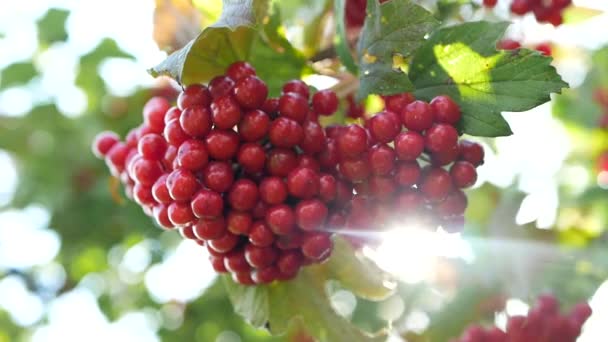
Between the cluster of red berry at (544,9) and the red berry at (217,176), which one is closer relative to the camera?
the red berry at (217,176)

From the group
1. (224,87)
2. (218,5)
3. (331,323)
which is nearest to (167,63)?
(224,87)

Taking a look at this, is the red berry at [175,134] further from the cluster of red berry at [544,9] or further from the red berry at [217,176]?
the cluster of red berry at [544,9]

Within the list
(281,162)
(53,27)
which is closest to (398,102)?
(281,162)

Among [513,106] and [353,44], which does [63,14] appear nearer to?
[353,44]

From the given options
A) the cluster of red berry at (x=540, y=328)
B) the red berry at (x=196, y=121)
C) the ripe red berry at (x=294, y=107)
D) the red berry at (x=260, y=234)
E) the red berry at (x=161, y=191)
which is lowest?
the cluster of red berry at (x=540, y=328)

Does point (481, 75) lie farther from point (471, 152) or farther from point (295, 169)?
point (295, 169)

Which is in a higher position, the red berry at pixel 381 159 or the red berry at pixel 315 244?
the red berry at pixel 381 159

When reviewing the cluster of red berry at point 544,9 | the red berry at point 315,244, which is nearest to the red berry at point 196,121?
the red berry at point 315,244
